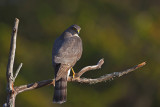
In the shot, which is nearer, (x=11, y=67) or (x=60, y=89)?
(x=11, y=67)

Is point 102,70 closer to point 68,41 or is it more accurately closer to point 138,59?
point 138,59

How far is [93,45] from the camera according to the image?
1434 centimetres

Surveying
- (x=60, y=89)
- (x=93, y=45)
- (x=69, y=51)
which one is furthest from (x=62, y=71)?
(x=93, y=45)

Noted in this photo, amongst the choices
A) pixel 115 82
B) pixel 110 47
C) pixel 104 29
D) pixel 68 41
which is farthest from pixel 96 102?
pixel 68 41

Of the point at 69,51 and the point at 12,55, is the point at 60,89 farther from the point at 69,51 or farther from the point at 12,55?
the point at 12,55

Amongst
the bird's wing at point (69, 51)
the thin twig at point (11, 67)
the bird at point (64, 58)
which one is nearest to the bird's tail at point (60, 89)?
the bird at point (64, 58)

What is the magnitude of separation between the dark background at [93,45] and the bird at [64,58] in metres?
5.88

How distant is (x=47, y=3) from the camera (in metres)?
16.9

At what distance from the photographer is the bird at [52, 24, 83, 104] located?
19.6ft

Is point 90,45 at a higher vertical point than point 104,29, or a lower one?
lower

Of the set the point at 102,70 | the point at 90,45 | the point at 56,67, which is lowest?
the point at 56,67

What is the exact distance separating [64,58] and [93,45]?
809 cm

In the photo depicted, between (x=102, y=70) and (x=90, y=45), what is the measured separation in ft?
3.28

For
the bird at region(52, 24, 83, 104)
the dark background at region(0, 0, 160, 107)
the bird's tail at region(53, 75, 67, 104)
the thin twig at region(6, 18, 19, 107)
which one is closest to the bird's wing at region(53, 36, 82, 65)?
the bird at region(52, 24, 83, 104)
